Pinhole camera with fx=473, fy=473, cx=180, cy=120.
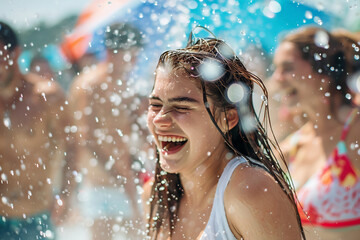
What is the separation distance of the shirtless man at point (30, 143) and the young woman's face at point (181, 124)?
1639 mm

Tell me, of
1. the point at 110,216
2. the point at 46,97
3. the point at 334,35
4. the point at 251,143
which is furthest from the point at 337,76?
the point at 46,97

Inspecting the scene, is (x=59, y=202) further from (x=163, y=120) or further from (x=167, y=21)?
(x=163, y=120)

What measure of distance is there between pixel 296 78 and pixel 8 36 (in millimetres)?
1858

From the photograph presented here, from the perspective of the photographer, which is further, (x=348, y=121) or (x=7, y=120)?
(x=7, y=120)

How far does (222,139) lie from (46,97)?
182 centimetres

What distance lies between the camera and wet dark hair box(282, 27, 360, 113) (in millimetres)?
2508

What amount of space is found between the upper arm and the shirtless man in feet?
5.92

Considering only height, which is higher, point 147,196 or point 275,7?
point 275,7

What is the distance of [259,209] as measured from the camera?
134 cm

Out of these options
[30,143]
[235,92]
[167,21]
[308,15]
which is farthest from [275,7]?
[30,143]

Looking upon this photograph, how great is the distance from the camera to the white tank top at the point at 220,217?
1.42 metres

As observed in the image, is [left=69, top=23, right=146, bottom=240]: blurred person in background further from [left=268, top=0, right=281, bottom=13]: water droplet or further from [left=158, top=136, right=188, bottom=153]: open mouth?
[left=158, top=136, right=188, bottom=153]: open mouth

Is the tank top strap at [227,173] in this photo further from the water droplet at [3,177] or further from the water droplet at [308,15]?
the water droplet at [3,177]

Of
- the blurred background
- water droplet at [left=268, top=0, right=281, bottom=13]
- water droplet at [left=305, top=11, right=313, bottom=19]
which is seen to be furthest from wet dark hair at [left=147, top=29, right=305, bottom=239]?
water droplet at [left=268, top=0, right=281, bottom=13]
